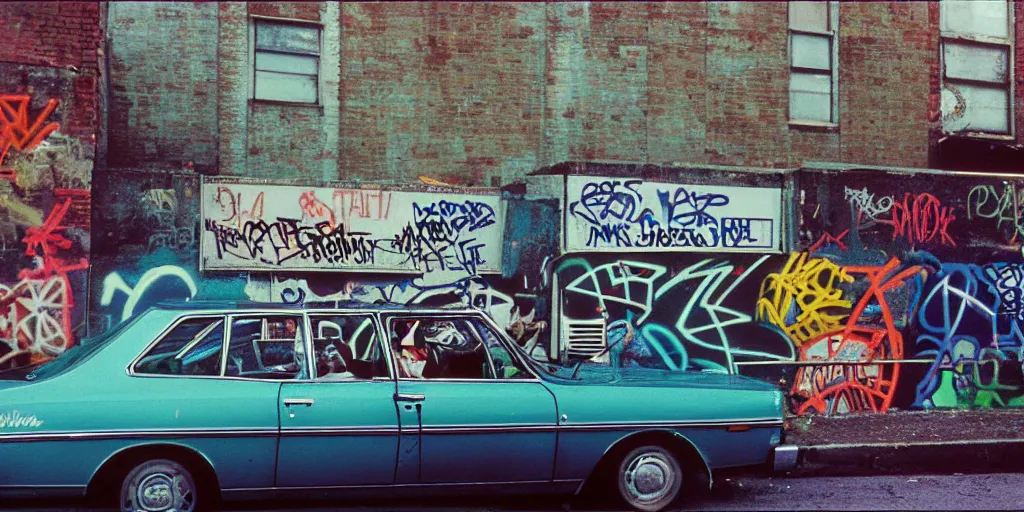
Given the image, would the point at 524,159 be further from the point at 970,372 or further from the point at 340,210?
the point at 970,372

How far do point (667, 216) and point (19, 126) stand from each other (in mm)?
6020

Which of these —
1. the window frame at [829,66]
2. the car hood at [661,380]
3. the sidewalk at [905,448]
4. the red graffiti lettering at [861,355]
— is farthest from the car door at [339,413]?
the window frame at [829,66]

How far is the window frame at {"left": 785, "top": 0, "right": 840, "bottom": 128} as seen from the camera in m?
14.5

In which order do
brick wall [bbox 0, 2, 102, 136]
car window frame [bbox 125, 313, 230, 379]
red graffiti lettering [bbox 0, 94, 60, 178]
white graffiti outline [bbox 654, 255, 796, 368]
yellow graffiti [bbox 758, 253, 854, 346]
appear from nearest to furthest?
car window frame [bbox 125, 313, 230, 379] < red graffiti lettering [bbox 0, 94, 60, 178] < brick wall [bbox 0, 2, 102, 136] < white graffiti outline [bbox 654, 255, 796, 368] < yellow graffiti [bbox 758, 253, 854, 346]

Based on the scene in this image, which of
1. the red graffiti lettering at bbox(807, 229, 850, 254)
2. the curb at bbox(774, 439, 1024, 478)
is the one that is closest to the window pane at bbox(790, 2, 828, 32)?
the red graffiti lettering at bbox(807, 229, 850, 254)

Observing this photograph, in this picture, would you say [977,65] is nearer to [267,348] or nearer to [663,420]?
[663,420]

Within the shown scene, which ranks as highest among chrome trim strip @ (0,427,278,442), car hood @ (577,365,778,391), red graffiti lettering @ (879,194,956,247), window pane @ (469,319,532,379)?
red graffiti lettering @ (879,194,956,247)

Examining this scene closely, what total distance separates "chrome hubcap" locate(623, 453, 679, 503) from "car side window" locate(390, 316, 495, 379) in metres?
1.08

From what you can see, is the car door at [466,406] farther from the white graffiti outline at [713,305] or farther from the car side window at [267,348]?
the white graffiti outline at [713,305]

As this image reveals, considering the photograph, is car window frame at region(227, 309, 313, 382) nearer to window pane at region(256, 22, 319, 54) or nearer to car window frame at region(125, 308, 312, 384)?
car window frame at region(125, 308, 312, 384)

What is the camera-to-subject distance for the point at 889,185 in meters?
10.5

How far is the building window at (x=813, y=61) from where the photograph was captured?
47.7ft

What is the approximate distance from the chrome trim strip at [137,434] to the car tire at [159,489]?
0.62ft

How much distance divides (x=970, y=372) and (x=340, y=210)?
677 cm
